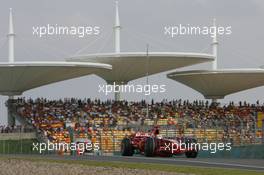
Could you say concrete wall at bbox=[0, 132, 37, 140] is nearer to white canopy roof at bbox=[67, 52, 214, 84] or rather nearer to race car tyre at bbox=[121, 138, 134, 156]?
race car tyre at bbox=[121, 138, 134, 156]

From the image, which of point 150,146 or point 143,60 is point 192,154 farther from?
point 143,60

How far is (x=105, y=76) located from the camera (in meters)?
77.0

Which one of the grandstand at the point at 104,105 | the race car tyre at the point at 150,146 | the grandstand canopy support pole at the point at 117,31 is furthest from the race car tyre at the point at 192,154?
the grandstand canopy support pole at the point at 117,31

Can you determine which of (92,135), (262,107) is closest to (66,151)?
(92,135)

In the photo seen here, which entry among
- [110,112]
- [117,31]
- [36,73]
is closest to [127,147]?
[110,112]

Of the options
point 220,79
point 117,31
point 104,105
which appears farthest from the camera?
point 220,79

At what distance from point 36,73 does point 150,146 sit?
34.5 metres

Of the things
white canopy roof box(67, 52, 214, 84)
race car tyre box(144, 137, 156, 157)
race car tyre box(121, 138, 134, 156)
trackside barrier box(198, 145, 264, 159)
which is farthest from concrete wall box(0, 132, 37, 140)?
white canopy roof box(67, 52, 214, 84)

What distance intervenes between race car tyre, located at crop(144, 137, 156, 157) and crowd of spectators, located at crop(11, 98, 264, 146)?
617 inches

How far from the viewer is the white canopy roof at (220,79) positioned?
7656cm

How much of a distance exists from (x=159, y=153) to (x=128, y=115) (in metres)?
29.9

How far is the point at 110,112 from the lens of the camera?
6425 centimetres

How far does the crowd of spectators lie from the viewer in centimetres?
5440

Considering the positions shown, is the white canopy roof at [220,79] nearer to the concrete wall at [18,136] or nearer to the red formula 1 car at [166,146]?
the concrete wall at [18,136]
